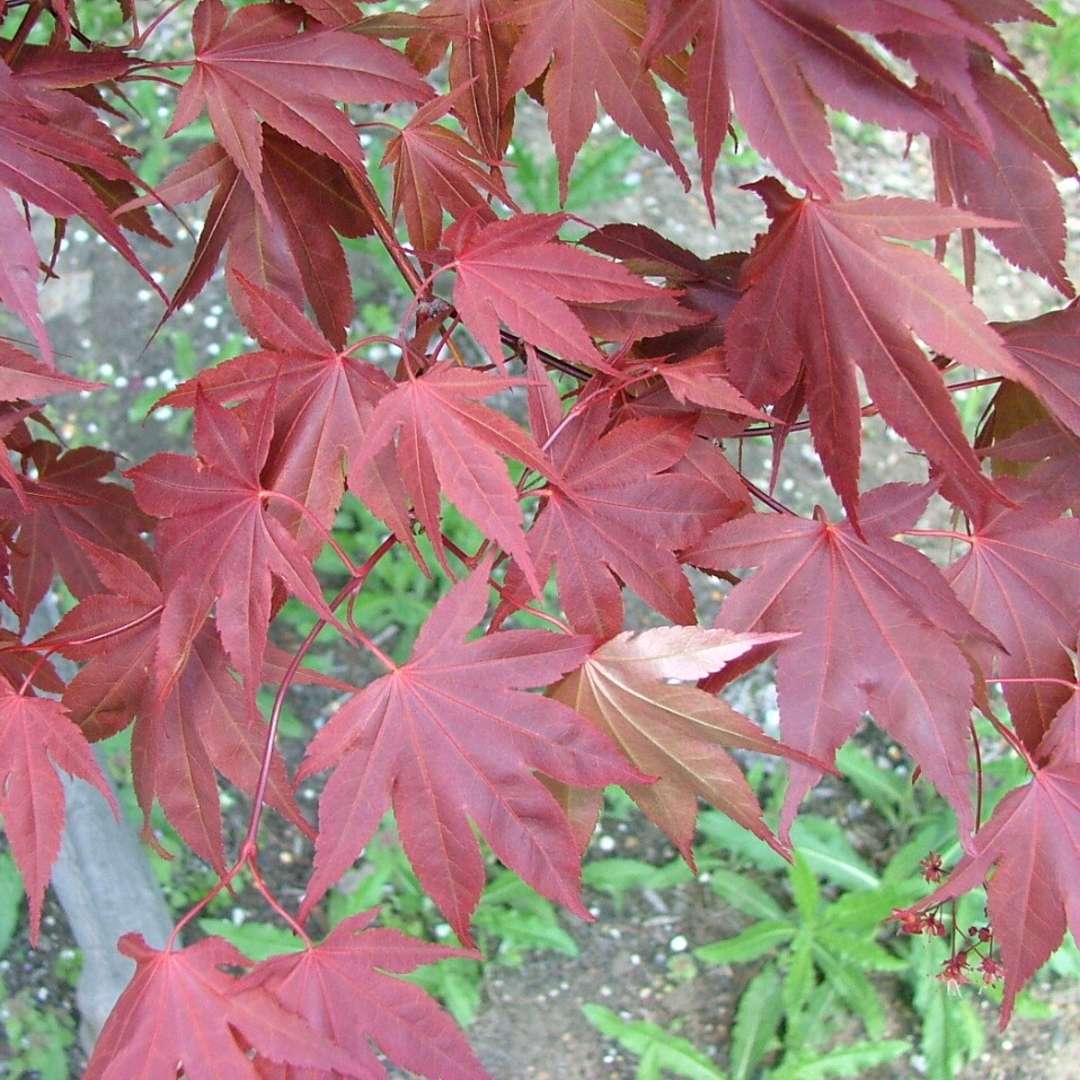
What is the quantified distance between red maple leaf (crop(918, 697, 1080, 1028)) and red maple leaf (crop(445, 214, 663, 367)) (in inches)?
18.2

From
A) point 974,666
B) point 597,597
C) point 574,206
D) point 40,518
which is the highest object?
point 574,206

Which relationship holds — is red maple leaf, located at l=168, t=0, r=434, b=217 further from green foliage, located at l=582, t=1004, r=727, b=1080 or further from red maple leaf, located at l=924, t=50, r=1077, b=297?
green foliage, located at l=582, t=1004, r=727, b=1080

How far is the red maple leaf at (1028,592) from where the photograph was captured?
86cm

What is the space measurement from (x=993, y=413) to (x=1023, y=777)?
1.34 meters

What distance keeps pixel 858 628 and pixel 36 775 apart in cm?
58

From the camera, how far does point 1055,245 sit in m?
0.78

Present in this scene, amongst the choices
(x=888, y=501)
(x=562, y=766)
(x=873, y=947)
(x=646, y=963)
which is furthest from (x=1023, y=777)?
(x=562, y=766)

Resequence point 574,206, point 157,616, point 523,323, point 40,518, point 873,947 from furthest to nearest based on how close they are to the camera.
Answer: point 574,206 < point 873,947 < point 40,518 < point 157,616 < point 523,323

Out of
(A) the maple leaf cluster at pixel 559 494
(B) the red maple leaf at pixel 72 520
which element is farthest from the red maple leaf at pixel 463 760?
(B) the red maple leaf at pixel 72 520

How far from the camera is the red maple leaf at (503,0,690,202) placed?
848 millimetres

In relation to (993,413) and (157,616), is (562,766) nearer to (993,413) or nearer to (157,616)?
(157,616)

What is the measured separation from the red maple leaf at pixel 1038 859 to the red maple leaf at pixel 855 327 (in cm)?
22

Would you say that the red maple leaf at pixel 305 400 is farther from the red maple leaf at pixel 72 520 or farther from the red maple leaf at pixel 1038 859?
the red maple leaf at pixel 1038 859

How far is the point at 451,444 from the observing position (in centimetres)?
69
